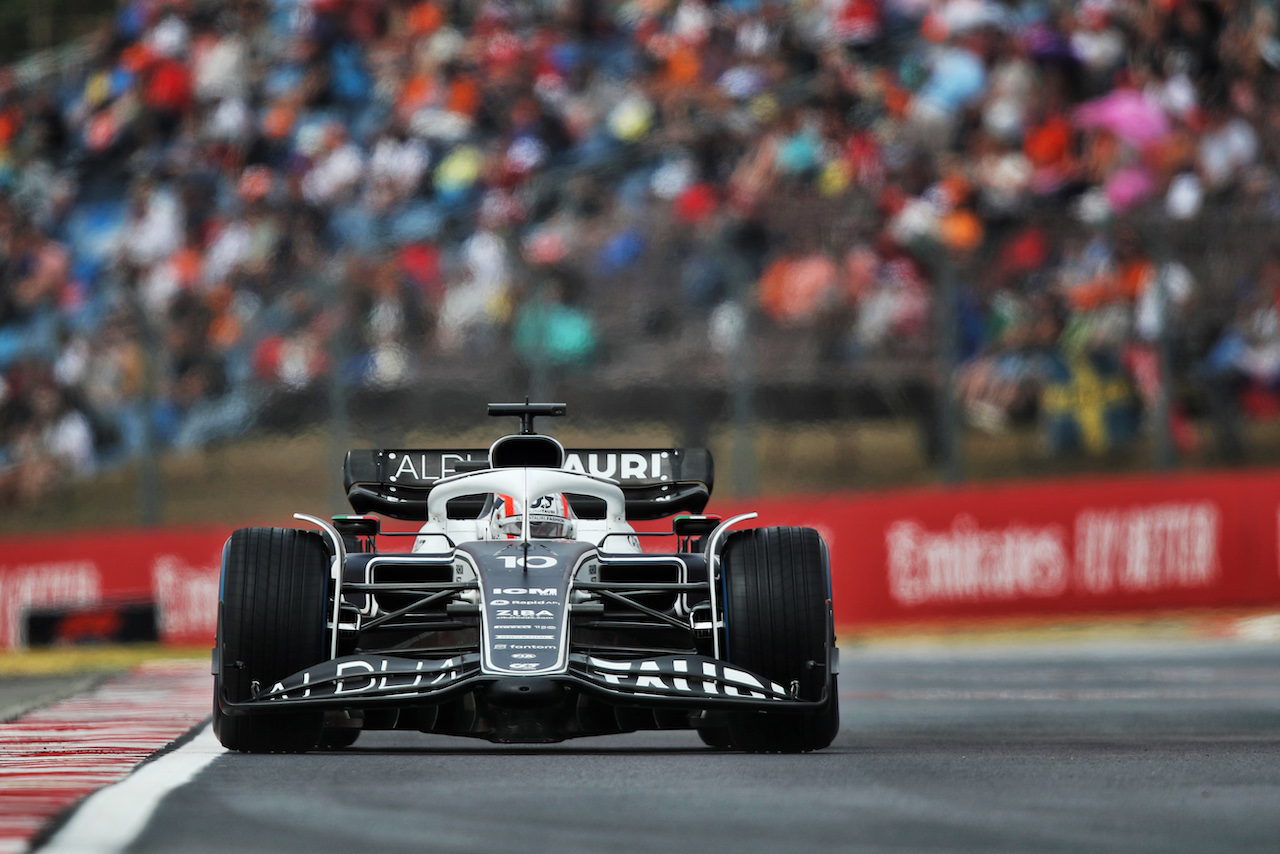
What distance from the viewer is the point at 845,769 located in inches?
232

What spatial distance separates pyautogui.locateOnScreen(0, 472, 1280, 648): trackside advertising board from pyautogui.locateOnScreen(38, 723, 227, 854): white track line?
9.02 metres

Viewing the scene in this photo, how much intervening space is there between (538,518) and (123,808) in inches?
109

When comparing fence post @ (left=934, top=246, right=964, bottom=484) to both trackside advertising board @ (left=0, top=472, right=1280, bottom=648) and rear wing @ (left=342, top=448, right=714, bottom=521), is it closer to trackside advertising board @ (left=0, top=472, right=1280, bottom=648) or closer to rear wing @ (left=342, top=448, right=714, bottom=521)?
trackside advertising board @ (left=0, top=472, right=1280, bottom=648)

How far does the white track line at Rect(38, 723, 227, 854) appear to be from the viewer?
13.3ft

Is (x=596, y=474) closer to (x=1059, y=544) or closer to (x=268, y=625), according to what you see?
(x=268, y=625)

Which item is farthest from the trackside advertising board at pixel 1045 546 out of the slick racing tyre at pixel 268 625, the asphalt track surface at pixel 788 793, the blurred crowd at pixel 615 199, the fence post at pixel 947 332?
the slick racing tyre at pixel 268 625

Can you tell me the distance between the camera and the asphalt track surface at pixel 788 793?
4.15 metres

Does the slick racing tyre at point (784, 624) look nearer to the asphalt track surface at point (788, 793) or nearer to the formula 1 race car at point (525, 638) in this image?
the formula 1 race car at point (525, 638)

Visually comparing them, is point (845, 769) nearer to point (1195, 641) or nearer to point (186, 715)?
point (186, 715)

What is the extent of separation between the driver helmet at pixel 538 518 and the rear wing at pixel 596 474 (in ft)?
2.09

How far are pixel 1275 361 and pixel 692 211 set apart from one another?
498 cm

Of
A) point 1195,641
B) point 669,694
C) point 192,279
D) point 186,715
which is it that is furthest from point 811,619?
point 192,279

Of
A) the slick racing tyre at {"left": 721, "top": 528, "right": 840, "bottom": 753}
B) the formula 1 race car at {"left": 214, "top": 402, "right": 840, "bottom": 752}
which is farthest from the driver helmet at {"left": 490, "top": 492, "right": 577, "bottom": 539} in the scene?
the slick racing tyre at {"left": 721, "top": 528, "right": 840, "bottom": 753}

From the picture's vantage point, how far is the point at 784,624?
6605 millimetres
